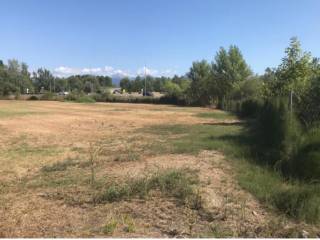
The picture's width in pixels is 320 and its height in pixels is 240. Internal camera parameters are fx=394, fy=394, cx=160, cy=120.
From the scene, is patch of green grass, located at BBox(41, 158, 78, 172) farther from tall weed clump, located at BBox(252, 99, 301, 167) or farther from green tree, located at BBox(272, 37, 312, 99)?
green tree, located at BBox(272, 37, 312, 99)

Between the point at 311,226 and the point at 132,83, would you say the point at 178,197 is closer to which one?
the point at 311,226

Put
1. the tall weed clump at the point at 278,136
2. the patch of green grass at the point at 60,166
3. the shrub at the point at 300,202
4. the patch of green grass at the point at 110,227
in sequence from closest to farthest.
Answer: the patch of green grass at the point at 110,227 → the shrub at the point at 300,202 → the patch of green grass at the point at 60,166 → the tall weed clump at the point at 278,136

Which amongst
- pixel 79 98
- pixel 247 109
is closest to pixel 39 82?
pixel 79 98

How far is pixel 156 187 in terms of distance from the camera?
616cm

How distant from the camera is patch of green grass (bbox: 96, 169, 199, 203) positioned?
18.6ft

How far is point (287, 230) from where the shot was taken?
436 cm

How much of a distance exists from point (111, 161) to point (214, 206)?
4.09 metres

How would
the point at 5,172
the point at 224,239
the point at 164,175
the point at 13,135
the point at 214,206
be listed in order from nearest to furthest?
the point at 224,239 → the point at 214,206 → the point at 164,175 → the point at 5,172 → the point at 13,135

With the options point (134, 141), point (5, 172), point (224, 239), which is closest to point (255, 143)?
point (134, 141)

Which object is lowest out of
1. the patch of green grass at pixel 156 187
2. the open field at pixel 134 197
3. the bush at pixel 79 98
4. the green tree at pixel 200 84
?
the bush at pixel 79 98

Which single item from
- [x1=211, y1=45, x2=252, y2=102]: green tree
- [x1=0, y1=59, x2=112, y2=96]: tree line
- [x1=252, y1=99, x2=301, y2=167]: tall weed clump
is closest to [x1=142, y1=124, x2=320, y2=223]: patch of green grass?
[x1=252, y1=99, x2=301, y2=167]: tall weed clump

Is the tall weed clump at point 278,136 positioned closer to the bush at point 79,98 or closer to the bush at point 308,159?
the bush at point 308,159

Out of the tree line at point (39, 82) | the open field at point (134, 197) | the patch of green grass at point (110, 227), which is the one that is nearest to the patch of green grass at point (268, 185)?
the open field at point (134, 197)

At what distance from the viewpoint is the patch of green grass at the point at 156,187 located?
18.6 feet
